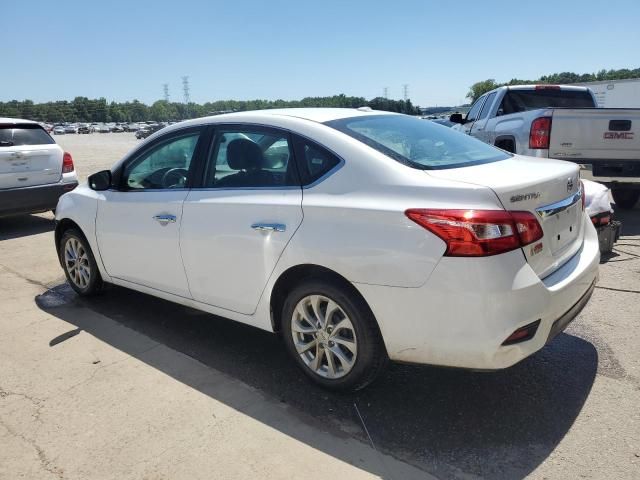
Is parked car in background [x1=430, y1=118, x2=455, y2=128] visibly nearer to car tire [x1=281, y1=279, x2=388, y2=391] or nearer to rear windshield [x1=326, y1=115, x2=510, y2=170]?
rear windshield [x1=326, y1=115, x2=510, y2=170]

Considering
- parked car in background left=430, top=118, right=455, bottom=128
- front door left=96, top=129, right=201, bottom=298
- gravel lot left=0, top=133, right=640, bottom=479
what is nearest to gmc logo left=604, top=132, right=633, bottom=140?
parked car in background left=430, top=118, right=455, bottom=128

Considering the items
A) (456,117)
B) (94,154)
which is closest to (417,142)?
(456,117)

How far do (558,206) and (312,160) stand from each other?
4.59ft

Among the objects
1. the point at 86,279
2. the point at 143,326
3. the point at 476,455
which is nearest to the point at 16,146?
the point at 86,279

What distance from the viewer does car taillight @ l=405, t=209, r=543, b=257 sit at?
2486 millimetres

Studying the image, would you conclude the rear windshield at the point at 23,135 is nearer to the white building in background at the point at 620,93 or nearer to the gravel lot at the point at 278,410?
the gravel lot at the point at 278,410

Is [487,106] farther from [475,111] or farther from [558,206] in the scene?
[558,206]

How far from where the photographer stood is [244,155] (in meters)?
3.52

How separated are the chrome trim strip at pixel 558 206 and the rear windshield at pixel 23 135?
7.69m

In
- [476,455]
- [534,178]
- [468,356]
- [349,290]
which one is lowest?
[476,455]

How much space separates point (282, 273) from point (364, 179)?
2.44ft

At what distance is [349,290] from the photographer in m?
2.86

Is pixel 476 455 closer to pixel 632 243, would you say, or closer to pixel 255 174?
pixel 255 174

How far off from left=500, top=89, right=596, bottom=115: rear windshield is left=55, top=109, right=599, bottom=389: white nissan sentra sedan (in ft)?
19.5
